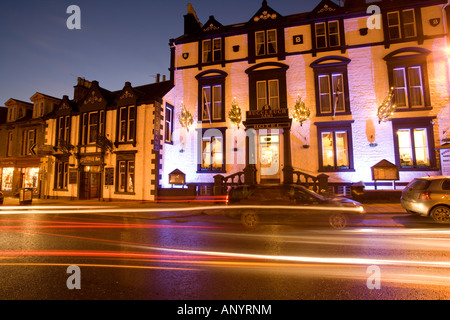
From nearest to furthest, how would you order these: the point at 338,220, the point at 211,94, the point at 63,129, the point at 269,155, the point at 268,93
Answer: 1. the point at 338,220
2. the point at 269,155
3. the point at 268,93
4. the point at 211,94
5. the point at 63,129

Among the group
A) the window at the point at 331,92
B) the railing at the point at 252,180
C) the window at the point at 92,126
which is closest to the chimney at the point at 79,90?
the window at the point at 92,126

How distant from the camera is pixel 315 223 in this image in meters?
7.75

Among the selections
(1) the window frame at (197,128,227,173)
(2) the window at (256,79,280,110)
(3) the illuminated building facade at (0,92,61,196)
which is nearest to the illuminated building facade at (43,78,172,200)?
(3) the illuminated building facade at (0,92,61,196)

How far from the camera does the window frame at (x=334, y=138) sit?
45.6 ft

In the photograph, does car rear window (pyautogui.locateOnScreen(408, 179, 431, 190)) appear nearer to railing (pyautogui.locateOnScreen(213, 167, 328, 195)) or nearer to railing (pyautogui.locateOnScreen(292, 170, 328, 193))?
railing (pyautogui.locateOnScreen(213, 167, 328, 195))

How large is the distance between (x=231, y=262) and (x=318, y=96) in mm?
13497

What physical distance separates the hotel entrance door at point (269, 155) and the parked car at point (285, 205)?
21.9ft

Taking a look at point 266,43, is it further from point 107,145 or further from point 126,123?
point 107,145

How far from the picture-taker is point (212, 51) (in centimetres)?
1712

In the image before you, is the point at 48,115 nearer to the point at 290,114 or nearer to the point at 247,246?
the point at 290,114

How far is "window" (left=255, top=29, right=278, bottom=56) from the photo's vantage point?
1584 cm

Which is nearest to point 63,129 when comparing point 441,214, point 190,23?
point 190,23

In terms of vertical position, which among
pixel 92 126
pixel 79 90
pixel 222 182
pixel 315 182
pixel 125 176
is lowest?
pixel 315 182

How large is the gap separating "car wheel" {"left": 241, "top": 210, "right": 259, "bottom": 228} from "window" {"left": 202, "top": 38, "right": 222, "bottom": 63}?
13346 millimetres
